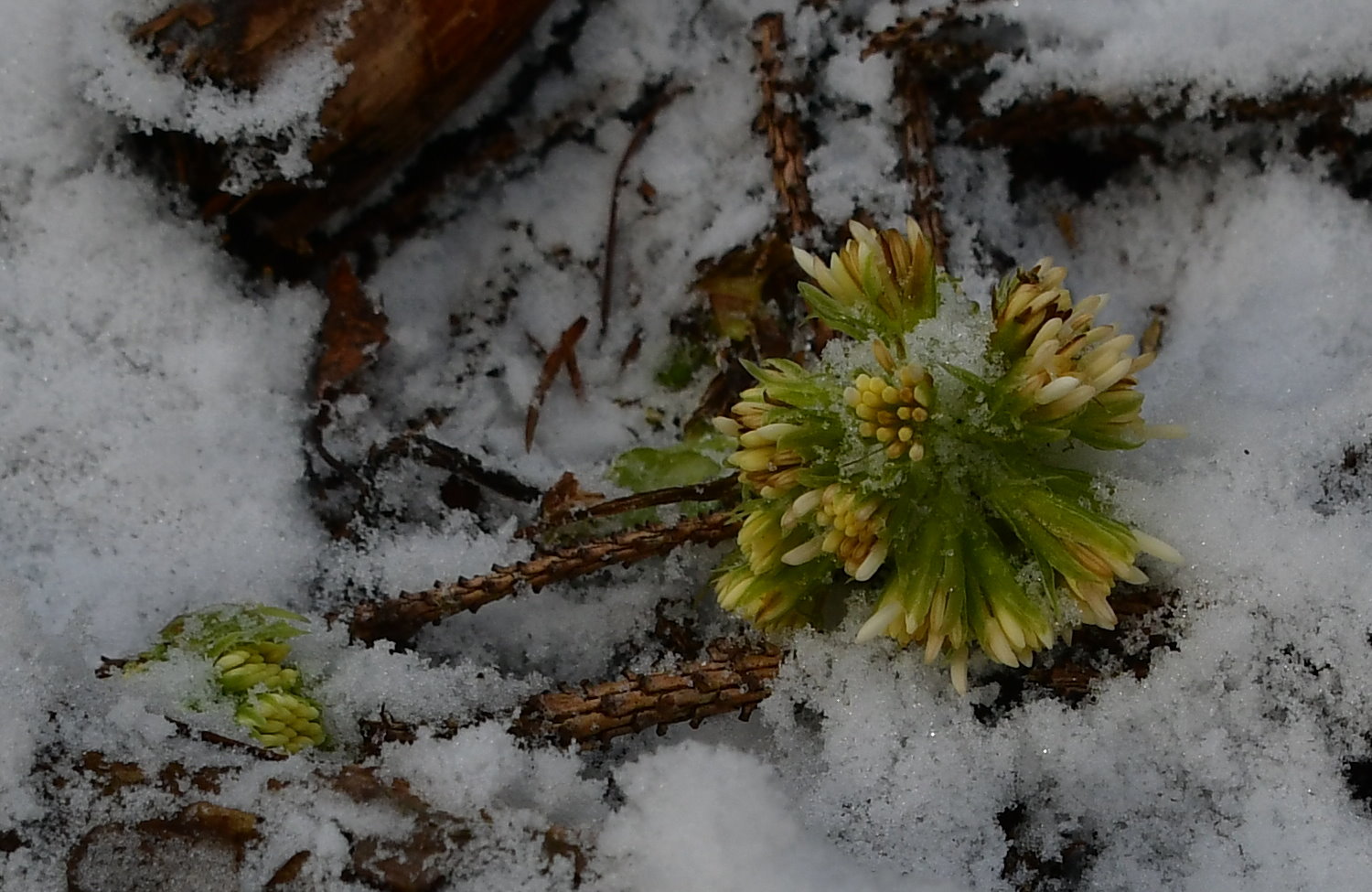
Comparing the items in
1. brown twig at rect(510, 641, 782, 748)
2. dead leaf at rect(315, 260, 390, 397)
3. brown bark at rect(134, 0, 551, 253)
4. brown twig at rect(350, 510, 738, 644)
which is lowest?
brown twig at rect(510, 641, 782, 748)

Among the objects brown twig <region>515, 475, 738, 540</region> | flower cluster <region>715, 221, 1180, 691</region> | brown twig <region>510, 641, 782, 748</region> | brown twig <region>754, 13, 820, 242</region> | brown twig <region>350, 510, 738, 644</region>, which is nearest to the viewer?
flower cluster <region>715, 221, 1180, 691</region>

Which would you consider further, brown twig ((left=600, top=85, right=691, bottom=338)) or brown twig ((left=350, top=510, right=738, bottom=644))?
brown twig ((left=600, top=85, right=691, bottom=338))

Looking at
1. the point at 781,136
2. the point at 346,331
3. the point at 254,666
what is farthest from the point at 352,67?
the point at 254,666

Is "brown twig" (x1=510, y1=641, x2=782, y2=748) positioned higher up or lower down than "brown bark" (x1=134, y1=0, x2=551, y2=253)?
lower down

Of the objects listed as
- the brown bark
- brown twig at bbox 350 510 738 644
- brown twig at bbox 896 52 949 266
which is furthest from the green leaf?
the brown bark

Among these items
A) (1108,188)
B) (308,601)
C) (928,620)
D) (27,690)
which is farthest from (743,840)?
(1108,188)

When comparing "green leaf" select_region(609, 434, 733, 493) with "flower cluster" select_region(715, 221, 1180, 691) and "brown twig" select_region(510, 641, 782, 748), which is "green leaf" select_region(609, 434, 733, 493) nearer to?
"flower cluster" select_region(715, 221, 1180, 691)

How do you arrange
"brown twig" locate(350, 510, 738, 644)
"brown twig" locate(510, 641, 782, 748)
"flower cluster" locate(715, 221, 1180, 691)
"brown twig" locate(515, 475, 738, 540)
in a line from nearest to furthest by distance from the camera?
"flower cluster" locate(715, 221, 1180, 691) < "brown twig" locate(510, 641, 782, 748) < "brown twig" locate(350, 510, 738, 644) < "brown twig" locate(515, 475, 738, 540)
